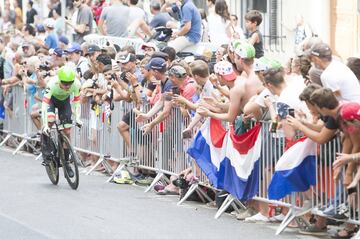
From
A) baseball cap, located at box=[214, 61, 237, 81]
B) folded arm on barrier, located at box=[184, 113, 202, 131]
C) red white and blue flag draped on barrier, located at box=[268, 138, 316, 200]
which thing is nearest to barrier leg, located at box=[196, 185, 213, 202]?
folded arm on barrier, located at box=[184, 113, 202, 131]

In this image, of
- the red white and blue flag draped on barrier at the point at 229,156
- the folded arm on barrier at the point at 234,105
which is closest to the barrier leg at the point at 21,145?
the red white and blue flag draped on barrier at the point at 229,156

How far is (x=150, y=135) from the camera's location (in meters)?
17.6

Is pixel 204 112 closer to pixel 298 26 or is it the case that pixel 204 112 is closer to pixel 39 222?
pixel 39 222

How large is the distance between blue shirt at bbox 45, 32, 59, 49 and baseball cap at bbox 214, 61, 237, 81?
1099 cm

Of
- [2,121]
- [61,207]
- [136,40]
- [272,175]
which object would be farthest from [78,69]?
[272,175]

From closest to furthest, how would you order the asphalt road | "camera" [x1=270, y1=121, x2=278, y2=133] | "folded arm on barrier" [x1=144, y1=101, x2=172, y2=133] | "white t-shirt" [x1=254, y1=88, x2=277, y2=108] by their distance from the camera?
the asphalt road
"camera" [x1=270, y1=121, x2=278, y2=133]
"white t-shirt" [x1=254, y1=88, x2=277, y2=108]
"folded arm on barrier" [x1=144, y1=101, x2=172, y2=133]

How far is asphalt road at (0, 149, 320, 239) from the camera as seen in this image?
43.9 feet

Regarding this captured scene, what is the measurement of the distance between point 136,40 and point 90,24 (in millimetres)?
3389

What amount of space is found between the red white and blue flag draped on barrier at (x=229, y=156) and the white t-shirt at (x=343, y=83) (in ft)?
5.52

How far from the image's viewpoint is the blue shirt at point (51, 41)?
83.4ft

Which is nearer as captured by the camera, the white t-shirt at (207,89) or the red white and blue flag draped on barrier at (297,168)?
the red white and blue flag draped on barrier at (297,168)

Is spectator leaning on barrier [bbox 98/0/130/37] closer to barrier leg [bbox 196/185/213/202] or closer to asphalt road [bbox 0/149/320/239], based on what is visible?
asphalt road [bbox 0/149/320/239]

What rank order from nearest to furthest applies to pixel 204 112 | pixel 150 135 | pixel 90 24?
pixel 204 112, pixel 150 135, pixel 90 24

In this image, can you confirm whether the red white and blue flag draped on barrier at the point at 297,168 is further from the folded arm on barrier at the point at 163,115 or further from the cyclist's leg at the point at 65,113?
the cyclist's leg at the point at 65,113
